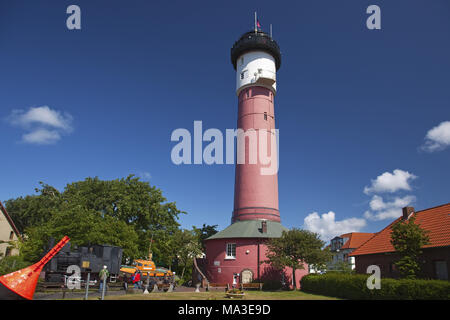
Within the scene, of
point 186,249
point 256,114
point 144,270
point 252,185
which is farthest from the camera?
point 186,249

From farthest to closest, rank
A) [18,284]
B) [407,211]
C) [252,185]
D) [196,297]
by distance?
1. [252,185]
2. [407,211]
3. [196,297]
4. [18,284]

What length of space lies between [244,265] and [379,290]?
16.2m

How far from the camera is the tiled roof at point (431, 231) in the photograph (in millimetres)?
22055

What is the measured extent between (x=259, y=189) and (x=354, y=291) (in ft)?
59.2

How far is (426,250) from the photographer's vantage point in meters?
22.4

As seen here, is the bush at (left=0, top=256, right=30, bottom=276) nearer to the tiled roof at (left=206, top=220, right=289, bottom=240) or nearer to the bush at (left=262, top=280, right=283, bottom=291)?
the tiled roof at (left=206, top=220, right=289, bottom=240)

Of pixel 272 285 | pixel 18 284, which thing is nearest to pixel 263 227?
pixel 272 285

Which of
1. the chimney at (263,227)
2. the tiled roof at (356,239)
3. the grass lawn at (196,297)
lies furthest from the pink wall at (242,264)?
the tiled roof at (356,239)

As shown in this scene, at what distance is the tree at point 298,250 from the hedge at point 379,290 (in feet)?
6.20

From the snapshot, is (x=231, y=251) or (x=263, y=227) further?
(x=231, y=251)

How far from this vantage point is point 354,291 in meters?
21.2

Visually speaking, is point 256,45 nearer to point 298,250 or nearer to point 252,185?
point 252,185

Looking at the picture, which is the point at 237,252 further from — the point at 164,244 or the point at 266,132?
the point at 266,132

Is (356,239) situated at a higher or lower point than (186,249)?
higher
